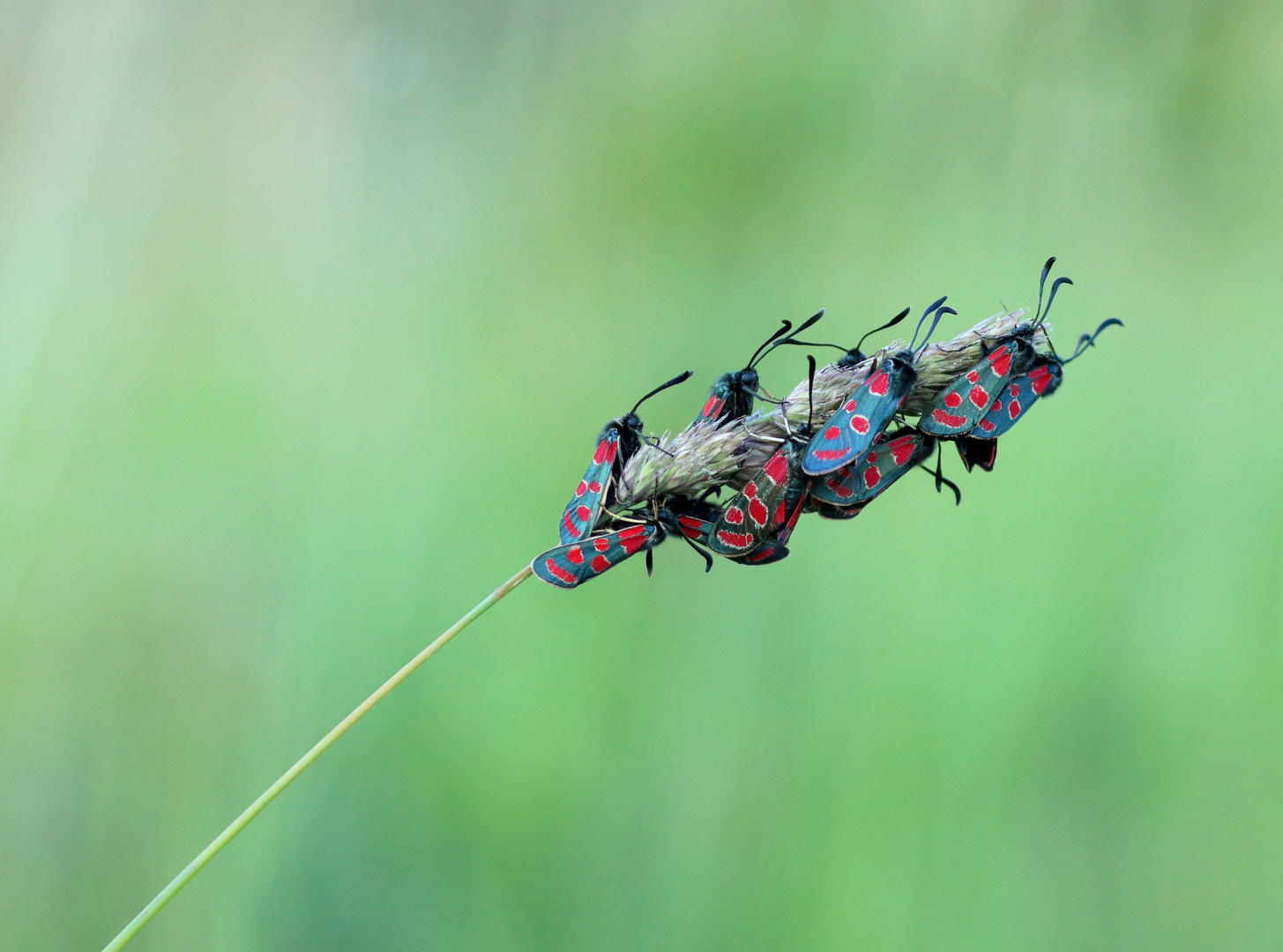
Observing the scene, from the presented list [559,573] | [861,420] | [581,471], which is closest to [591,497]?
[559,573]

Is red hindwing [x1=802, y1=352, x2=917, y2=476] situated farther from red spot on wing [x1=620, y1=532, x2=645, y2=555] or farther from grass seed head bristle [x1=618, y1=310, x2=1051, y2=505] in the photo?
red spot on wing [x1=620, y1=532, x2=645, y2=555]

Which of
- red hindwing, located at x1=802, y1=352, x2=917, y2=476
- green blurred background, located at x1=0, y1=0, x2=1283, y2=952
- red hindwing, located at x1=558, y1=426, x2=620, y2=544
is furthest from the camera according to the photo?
green blurred background, located at x1=0, y1=0, x2=1283, y2=952

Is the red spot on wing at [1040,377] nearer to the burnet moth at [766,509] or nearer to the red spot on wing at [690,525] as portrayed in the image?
the burnet moth at [766,509]

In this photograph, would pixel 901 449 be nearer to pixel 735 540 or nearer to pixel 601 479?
pixel 735 540

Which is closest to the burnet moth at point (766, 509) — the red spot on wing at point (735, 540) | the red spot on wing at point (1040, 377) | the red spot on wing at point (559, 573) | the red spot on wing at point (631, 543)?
the red spot on wing at point (735, 540)

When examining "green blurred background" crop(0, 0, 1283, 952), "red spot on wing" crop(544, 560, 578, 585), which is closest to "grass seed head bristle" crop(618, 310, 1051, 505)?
"red spot on wing" crop(544, 560, 578, 585)

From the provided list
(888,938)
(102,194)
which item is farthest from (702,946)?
(102,194)
